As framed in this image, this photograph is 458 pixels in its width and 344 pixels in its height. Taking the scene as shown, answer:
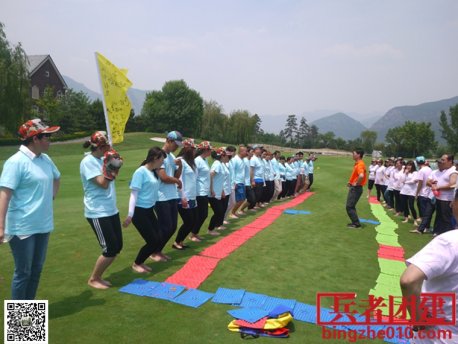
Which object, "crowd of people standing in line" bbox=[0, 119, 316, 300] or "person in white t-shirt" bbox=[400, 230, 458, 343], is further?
"crowd of people standing in line" bbox=[0, 119, 316, 300]

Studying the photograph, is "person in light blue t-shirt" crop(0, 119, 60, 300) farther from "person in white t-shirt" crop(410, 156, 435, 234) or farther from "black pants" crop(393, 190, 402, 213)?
"black pants" crop(393, 190, 402, 213)

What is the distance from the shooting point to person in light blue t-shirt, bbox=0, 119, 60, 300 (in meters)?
3.66

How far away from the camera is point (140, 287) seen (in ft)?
16.0

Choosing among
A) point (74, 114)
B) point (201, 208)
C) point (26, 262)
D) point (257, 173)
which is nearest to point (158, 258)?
point (201, 208)

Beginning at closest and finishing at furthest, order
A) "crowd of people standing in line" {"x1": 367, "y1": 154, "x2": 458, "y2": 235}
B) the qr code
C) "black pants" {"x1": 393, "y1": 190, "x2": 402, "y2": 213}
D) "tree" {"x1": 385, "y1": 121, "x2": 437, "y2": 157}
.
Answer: the qr code
"crowd of people standing in line" {"x1": 367, "y1": 154, "x2": 458, "y2": 235}
"black pants" {"x1": 393, "y1": 190, "x2": 402, "y2": 213}
"tree" {"x1": 385, "y1": 121, "x2": 437, "y2": 157}

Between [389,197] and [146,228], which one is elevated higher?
[146,228]

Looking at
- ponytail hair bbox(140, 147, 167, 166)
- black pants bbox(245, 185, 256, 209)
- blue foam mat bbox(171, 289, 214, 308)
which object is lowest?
blue foam mat bbox(171, 289, 214, 308)

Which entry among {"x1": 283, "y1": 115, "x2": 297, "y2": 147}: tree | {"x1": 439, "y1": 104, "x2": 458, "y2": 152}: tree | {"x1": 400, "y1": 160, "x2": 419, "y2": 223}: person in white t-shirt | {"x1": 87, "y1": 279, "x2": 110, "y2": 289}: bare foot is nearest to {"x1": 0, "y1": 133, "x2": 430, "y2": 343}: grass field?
{"x1": 87, "y1": 279, "x2": 110, "y2": 289}: bare foot

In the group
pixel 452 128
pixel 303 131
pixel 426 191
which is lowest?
pixel 426 191

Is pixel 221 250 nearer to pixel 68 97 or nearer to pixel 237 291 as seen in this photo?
pixel 237 291

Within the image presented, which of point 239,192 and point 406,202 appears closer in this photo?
point 239,192

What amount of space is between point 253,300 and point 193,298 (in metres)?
0.81

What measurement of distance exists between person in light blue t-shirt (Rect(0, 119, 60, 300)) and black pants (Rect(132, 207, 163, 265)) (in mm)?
1519

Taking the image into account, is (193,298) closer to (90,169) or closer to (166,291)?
(166,291)
